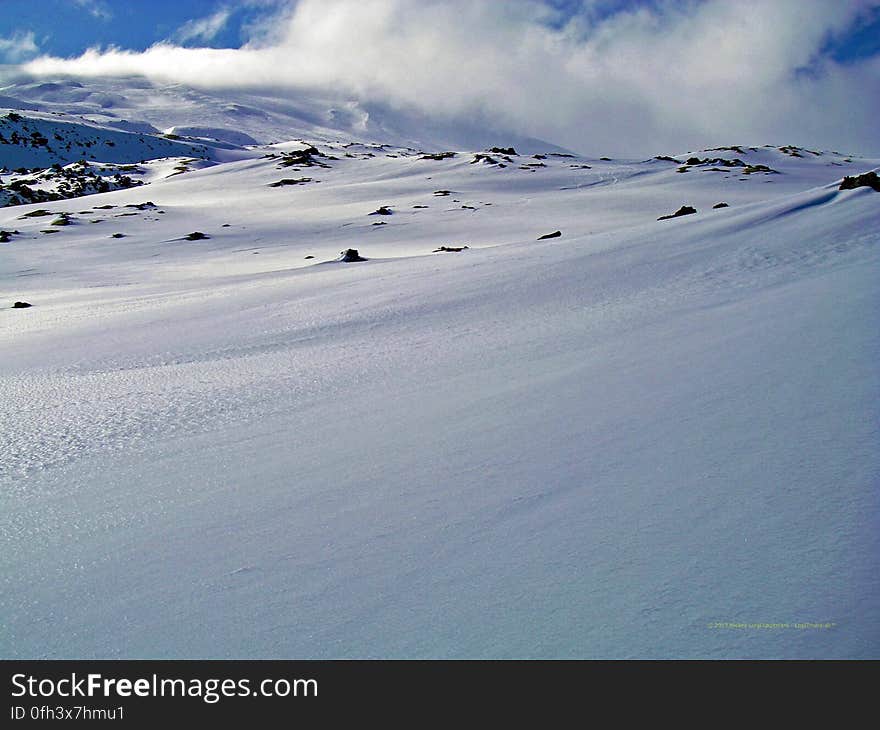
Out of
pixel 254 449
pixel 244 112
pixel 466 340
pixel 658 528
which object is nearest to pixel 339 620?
pixel 658 528

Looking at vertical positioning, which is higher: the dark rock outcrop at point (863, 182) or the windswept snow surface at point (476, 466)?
the dark rock outcrop at point (863, 182)

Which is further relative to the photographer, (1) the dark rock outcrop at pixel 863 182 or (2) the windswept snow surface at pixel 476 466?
(1) the dark rock outcrop at pixel 863 182

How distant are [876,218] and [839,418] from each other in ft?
12.0

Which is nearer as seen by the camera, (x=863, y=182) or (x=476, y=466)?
(x=476, y=466)

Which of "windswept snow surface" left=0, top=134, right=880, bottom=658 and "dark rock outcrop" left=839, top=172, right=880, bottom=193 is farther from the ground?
"dark rock outcrop" left=839, top=172, right=880, bottom=193

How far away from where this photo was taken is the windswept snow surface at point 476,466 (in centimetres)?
129

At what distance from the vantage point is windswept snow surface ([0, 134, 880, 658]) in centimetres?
129

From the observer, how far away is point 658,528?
4.94 ft

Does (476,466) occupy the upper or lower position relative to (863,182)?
lower

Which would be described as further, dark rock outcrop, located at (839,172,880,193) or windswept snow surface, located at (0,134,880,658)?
dark rock outcrop, located at (839,172,880,193)

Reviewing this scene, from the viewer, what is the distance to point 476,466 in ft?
6.37
